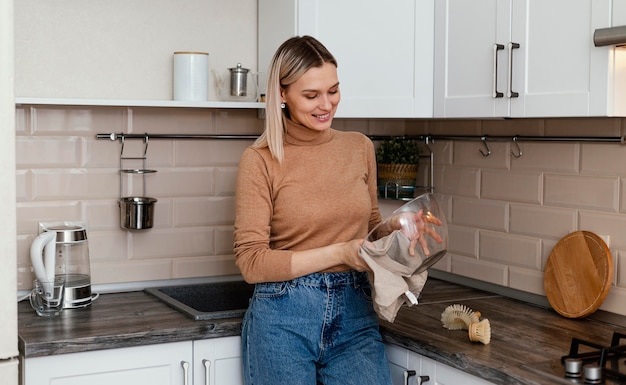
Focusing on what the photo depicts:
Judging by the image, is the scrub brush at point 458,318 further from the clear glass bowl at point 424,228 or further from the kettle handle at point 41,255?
the kettle handle at point 41,255

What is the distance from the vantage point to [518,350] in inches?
87.4

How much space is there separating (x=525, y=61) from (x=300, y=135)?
67 cm

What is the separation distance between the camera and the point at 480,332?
2271 mm

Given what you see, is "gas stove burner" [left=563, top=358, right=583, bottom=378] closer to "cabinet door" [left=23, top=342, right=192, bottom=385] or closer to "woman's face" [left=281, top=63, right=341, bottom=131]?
"woman's face" [left=281, top=63, right=341, bottom=131]

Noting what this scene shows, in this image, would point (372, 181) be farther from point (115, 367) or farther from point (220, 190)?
point (115, 367)

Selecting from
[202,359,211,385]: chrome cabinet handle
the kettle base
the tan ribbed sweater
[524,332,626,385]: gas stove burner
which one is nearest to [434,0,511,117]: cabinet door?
the tan ribbed sweater

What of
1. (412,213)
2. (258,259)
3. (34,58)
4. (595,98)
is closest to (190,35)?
(34,58)

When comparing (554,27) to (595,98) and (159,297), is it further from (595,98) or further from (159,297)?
(159,297)

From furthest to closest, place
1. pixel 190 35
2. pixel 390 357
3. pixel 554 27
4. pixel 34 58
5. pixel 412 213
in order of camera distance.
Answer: pixel 190 35, pixel 34 58, pixel 390 357, pixel 554 27, pixel 412 213

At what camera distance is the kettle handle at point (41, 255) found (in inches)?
104

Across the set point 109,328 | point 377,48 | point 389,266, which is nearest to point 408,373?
point 389,266

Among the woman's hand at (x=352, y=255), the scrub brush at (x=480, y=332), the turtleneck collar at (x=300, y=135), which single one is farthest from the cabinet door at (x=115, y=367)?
the scrub brush at (x=480, y=332)

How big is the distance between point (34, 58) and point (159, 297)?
882 millimetres

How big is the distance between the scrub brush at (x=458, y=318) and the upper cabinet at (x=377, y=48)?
696 millimetres
